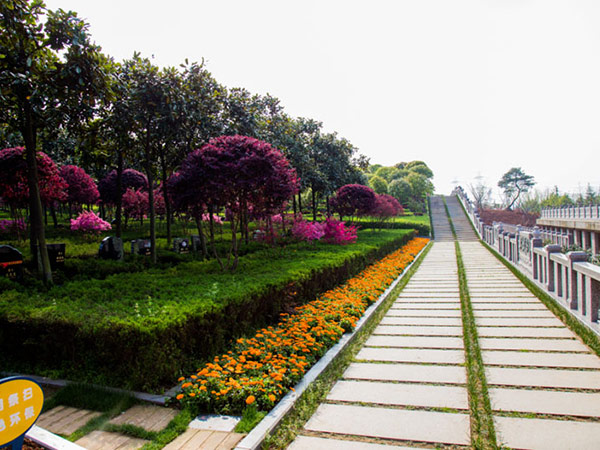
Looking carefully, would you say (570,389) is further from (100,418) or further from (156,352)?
(100,418)

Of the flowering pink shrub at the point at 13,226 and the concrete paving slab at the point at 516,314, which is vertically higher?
the flowering pink shrub at the point at 13,226

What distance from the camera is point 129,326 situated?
3449mm

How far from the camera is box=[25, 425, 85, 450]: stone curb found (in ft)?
7.99

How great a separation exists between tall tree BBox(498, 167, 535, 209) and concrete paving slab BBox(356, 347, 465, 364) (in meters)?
70.0

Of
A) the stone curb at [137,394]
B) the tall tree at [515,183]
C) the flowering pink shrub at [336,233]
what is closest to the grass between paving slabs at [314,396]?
the stone curb at [137,394]

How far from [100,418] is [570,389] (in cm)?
378

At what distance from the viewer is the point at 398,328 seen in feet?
19.1

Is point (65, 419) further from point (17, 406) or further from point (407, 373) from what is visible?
point (407, 373)

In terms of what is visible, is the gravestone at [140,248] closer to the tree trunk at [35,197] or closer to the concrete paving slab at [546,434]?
the tree trunk at [35,197]

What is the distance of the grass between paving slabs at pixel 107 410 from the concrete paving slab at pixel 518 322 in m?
4.51

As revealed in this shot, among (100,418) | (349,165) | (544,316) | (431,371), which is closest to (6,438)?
(100,418)

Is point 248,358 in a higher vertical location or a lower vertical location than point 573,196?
lower

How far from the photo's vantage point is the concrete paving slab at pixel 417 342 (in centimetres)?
496

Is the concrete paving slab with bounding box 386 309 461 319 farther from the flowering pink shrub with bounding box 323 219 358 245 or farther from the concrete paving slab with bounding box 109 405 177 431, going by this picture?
the flowering pink shrub with bounding box 323 219 358 245
